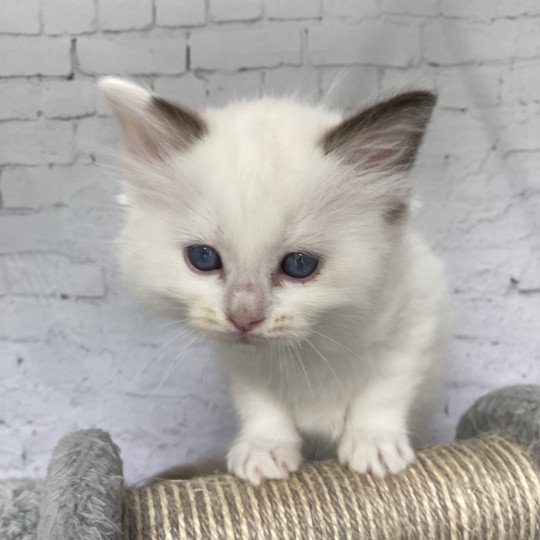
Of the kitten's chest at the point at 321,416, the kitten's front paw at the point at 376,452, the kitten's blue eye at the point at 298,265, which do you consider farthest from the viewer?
the kitten's chest at the point at 321,416

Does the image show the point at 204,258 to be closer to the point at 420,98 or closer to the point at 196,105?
Result: the point at 420,98

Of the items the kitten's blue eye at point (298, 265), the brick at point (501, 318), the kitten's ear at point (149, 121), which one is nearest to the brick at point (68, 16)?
the kitten's ear at point (149, 121)

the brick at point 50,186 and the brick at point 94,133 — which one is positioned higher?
the brick at point 94,133

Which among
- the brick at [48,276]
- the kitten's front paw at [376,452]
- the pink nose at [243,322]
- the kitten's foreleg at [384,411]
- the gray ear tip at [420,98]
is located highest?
the gray ear tip at [420,98]

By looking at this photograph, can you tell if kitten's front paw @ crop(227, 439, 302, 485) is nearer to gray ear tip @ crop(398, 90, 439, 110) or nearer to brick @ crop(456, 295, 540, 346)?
gray ear tip @ crop(398, 90, 439, 110)

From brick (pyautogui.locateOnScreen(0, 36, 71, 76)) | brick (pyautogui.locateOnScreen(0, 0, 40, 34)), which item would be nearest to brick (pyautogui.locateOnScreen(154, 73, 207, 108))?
brick (pyautogui.locateOnScreen(0, 36, 71, 76))

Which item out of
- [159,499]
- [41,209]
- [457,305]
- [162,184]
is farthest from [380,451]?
[41,209]

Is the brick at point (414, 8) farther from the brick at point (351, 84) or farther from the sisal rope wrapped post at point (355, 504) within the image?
A: the sisal rope wrapped post at point (355, 504)
